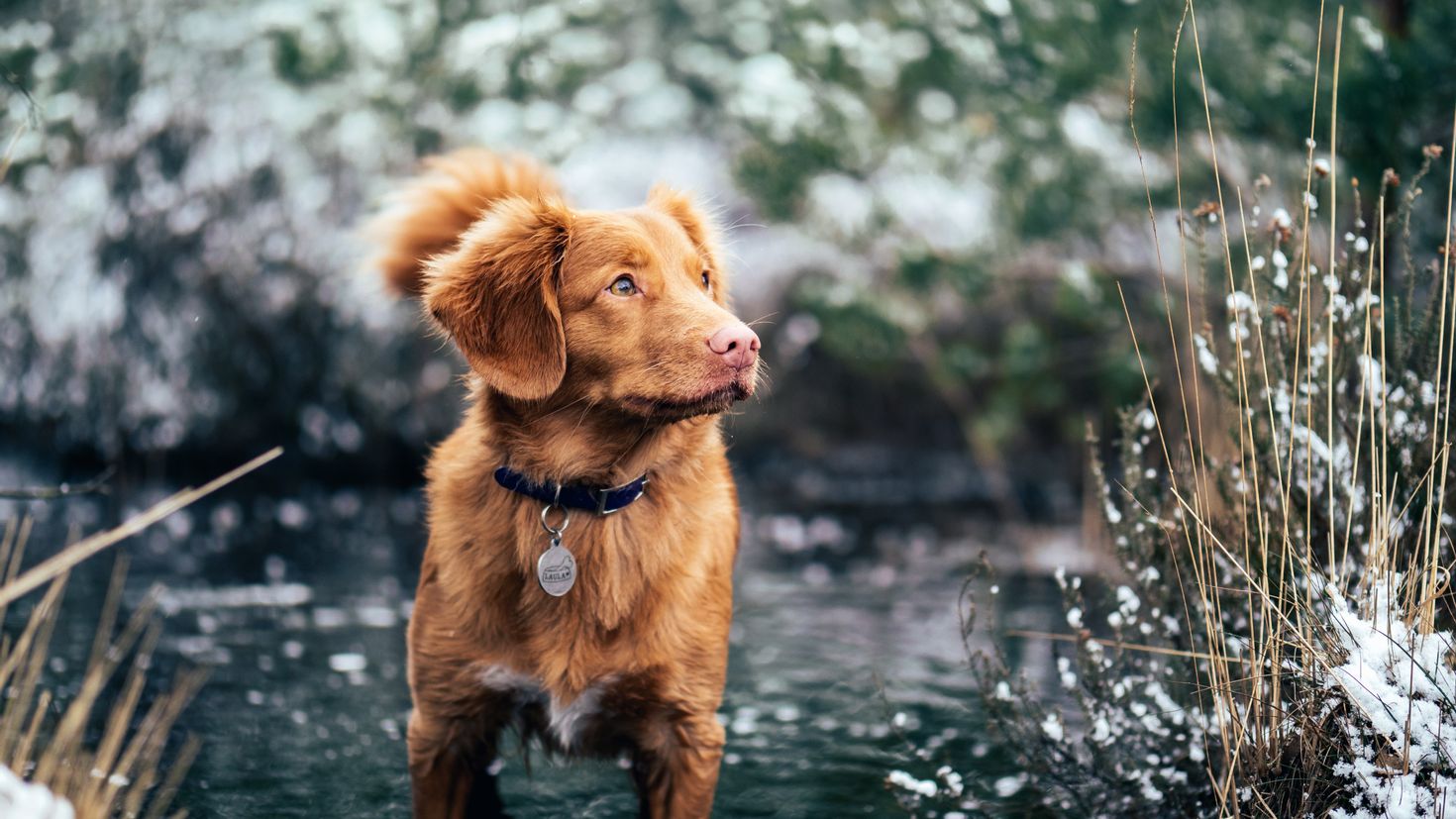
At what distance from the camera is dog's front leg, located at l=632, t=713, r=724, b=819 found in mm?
2926

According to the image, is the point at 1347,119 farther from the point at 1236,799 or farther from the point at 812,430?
the point at 812,430

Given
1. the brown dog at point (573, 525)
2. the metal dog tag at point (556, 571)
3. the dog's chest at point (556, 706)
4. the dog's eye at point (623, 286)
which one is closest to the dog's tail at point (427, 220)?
the brown dog at point (573, 525)

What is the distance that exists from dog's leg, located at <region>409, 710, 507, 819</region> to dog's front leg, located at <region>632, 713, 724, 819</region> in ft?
1.34

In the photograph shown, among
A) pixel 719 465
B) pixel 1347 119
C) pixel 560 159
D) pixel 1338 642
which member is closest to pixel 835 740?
pixel 719 465

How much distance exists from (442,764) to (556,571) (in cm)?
58

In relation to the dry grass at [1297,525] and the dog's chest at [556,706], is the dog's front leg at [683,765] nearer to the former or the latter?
the dog's chest at [556,706]

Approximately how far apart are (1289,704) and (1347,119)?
13.1 ft

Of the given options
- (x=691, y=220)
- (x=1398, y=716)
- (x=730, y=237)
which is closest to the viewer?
(x=1398, y=716)

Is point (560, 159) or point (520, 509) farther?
point (560, 159)

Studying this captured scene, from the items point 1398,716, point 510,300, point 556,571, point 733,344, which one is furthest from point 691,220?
point 1398,716

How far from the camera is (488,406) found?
2.97 meters

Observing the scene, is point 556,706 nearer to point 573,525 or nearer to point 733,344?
point 573,525

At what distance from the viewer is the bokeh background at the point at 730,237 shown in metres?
6.61

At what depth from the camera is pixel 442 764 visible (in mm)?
3016
